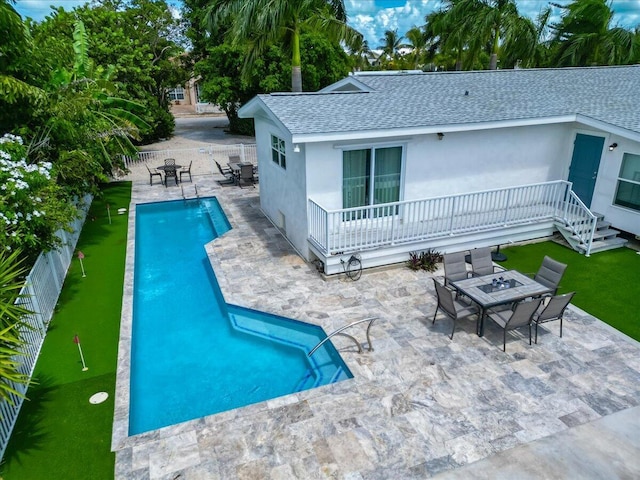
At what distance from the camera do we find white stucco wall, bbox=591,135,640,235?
12.4 meters

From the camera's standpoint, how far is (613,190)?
42.1ft

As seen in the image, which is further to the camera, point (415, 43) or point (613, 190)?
point (415, 43)

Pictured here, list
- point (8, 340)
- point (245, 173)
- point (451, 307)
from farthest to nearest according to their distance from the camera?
point (245, 173) → point (451, 307) → point (8, 340)

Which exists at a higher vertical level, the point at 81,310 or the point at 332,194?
the point at 332,194

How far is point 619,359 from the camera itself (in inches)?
305

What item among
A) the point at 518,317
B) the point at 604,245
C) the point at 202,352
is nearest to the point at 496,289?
the point at 518,317

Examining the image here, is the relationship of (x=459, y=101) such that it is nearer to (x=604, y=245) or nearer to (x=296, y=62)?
(x=604, y=245)

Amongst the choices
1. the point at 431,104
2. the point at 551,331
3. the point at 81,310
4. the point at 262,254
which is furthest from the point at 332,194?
the point at 81,310

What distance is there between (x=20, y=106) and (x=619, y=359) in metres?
15.4

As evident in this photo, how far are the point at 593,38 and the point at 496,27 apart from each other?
5.88 metres

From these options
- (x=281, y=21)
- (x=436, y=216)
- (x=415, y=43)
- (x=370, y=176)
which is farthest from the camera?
(x=415, y=43)

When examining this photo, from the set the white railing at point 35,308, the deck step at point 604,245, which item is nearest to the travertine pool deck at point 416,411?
the white railing at point 35,308

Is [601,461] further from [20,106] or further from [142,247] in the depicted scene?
[20,106]

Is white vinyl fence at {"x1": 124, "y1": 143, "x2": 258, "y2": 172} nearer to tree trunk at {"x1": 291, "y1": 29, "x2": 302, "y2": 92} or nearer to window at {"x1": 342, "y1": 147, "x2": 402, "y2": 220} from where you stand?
tree trunk at {"x1": 291, "y1": 29, "x2": 302, "y2": 92}
